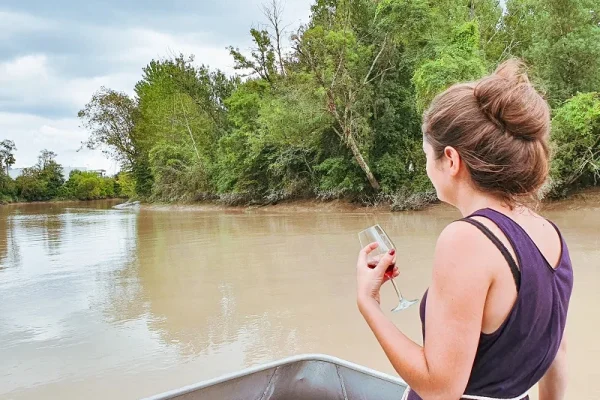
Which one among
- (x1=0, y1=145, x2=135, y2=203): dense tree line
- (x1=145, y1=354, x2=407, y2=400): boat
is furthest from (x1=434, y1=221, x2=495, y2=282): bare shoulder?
(x1=0, y1=145, x2=135, y2=203): dense tree line

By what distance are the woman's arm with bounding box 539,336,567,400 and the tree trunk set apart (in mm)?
17471

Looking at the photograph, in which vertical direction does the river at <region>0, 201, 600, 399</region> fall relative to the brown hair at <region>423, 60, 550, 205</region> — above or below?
below

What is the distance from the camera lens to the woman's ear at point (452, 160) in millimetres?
930

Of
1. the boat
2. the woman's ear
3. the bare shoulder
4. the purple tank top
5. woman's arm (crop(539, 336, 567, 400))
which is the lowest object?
the boat

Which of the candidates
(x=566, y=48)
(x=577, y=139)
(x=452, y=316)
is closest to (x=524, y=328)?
(x=452, y=316)

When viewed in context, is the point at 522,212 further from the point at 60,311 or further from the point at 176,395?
the point at 60,311

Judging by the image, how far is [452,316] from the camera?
2.70 ft

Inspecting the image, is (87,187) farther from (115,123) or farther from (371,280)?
(371,280)

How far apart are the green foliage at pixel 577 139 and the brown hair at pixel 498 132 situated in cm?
1415

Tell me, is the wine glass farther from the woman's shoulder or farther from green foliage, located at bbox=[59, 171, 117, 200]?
green foliage, located at bbox=[59, 171, 117, 200]

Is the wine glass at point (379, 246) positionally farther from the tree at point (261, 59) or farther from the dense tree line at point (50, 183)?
the dense tree line at point (50, 183)

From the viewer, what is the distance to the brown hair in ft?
2.96

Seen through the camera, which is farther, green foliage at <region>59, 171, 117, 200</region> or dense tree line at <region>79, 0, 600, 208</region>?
green foliage at <region>59, 171, 117, 200</region>

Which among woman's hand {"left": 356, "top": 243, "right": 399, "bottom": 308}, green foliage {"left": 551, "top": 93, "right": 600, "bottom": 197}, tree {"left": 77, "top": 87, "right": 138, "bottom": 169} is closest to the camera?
woman's hand {"left": 356, "top": 243, "right": 399, "bottom": 308}
